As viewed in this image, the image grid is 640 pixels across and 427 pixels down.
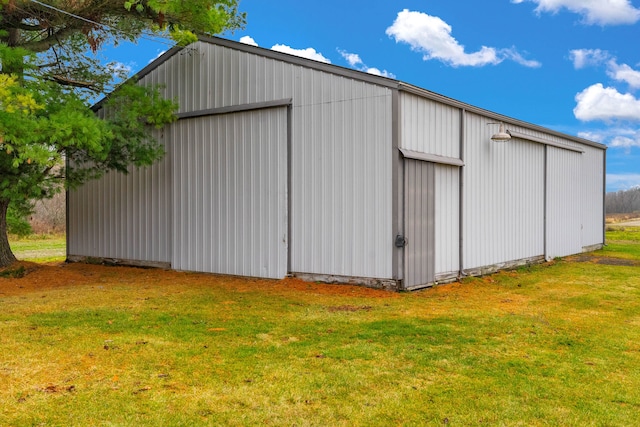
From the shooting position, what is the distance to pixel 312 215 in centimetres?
909

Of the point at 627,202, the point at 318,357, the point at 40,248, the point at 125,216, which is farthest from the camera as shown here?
the point at 627,202

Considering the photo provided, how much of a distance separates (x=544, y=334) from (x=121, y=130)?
8.39 meters

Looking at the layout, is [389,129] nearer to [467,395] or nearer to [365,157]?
[365,157]

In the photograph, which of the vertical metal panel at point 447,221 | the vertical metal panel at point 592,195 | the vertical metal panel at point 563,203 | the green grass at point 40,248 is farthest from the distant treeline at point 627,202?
the green grass at point 40,248

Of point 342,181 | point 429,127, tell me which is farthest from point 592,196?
point 342,181

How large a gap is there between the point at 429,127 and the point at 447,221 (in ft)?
5.88

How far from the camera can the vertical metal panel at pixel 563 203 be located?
13.7 m

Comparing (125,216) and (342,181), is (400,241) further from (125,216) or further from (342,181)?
(125,216)

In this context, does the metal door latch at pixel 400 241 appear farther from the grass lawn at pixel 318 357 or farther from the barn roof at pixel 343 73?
the barn roof at pixel 343 73

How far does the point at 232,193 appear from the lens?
10117mm

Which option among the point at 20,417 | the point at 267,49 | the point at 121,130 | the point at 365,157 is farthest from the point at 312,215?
the point at 20,417

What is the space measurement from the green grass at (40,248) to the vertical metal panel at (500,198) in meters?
11.1

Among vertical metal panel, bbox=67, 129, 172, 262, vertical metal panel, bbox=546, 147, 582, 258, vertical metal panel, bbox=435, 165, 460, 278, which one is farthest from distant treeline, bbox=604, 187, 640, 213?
vertical metal panel, bbox=67, 129, 172, 262

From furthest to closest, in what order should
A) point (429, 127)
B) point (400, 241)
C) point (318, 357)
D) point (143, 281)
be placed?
1. point (143, 281)
2. point (429, 127)
3. point (400, 241)
4. point (318, 357)
